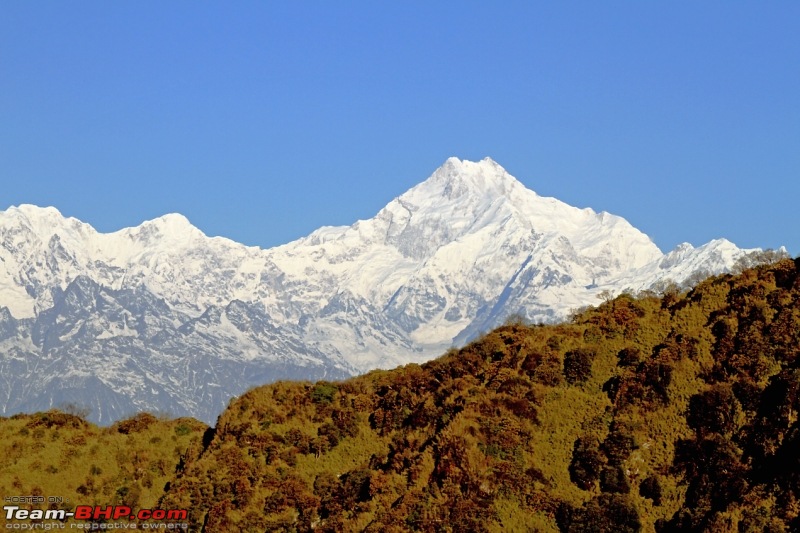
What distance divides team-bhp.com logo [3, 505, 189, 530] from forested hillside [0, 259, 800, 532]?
141cm

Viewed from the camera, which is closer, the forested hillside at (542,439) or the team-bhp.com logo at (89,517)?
the forested hillside at (542,439)

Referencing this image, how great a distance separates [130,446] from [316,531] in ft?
93.3

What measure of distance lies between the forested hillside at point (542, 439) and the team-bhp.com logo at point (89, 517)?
1405 mm

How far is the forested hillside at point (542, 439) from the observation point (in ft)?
162

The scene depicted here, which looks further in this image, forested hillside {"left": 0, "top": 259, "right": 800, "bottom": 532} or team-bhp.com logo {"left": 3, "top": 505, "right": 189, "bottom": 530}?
team-bhp.com logo {"left": 3, "top": 505, "right": 189, "bottom": 530}

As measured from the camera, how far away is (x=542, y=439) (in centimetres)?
5531

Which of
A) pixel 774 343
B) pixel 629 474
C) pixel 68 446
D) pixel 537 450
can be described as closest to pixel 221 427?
pixel 68 446

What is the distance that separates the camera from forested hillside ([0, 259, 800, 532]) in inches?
1939

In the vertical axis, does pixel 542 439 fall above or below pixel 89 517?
above

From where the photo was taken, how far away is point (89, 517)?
231 ft

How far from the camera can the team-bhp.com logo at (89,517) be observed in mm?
66500

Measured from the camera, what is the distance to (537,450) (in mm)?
54562

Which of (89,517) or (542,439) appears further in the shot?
(89,517)

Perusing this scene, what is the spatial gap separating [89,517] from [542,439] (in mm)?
31646
